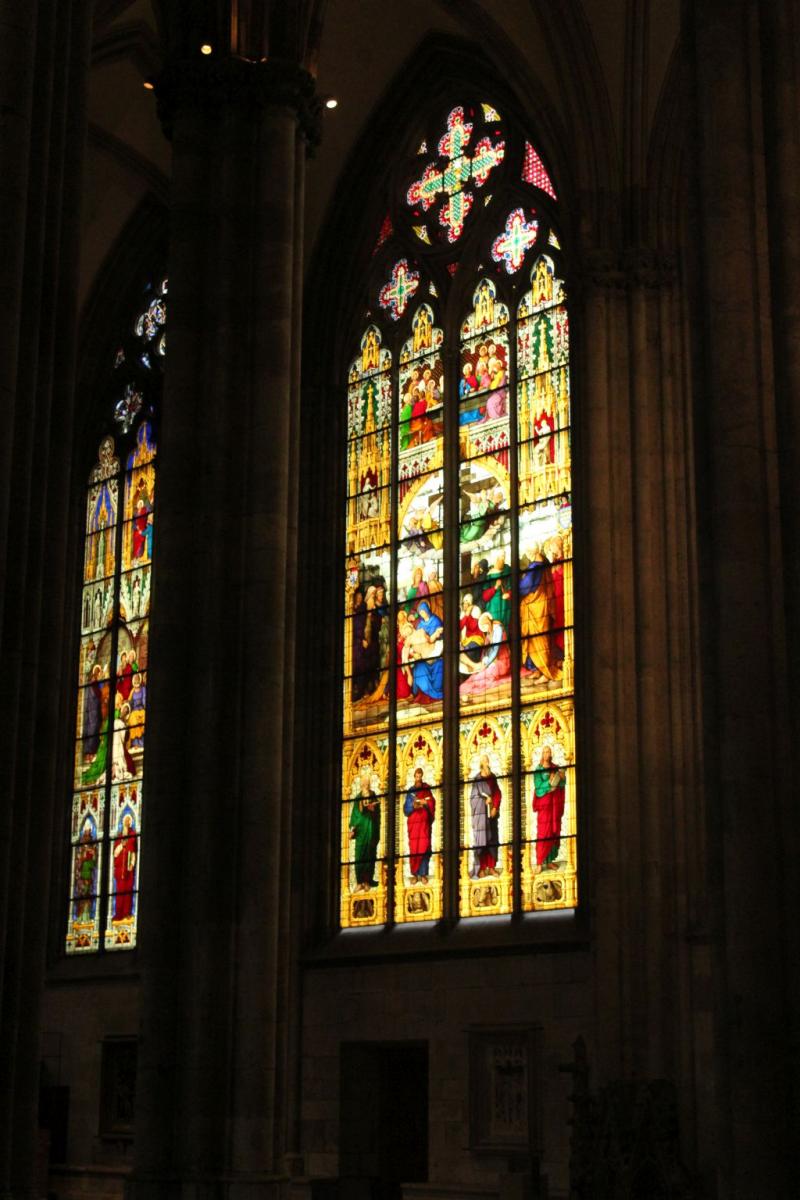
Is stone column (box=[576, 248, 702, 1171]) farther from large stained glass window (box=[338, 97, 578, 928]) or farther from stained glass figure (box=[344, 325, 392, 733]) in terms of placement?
stained glass figure (box=[344, 325, 392, 733])

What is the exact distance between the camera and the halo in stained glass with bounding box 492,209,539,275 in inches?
740

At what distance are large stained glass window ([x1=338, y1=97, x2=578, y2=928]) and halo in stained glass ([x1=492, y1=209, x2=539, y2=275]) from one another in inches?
1.0

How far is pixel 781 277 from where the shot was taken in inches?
389

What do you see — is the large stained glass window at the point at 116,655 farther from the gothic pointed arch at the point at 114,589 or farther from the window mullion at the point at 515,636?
the window mullion at the point at 515,636

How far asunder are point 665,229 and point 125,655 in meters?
8.22

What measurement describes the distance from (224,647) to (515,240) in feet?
24.9

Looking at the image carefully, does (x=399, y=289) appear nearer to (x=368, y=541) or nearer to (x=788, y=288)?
(x=368, y=541)

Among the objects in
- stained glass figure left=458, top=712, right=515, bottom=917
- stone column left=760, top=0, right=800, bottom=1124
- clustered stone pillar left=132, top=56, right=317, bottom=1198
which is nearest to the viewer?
stone column left=760, top=0, right=800, bottom=1124

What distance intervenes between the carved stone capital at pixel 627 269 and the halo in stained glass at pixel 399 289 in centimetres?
295

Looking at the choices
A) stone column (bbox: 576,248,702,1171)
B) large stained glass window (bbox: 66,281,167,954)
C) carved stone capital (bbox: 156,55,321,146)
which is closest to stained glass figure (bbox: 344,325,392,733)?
large stained glass window (bbox: 66,281,167,954)

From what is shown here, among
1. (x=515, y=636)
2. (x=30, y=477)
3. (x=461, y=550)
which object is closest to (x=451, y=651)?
(x=515, y=636)

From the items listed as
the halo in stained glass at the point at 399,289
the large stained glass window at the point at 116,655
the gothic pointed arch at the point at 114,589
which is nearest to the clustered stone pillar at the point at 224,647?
the halo in stained glass at the point at 399,289

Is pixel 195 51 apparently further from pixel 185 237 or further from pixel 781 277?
pixel 781 277

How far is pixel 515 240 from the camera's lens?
1895 cm
